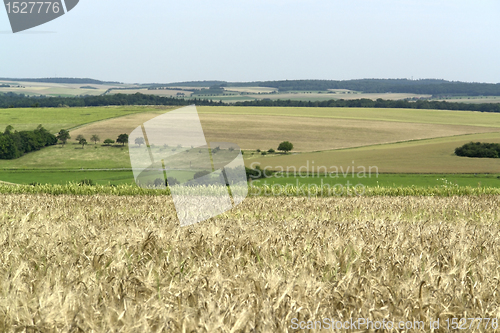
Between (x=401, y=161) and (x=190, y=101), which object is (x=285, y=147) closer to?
(x=401, y=161)

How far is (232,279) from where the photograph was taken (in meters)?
2.76

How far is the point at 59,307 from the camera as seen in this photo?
2.28 m

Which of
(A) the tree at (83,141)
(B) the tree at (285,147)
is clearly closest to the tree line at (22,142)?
(A) the tree at (83,141)

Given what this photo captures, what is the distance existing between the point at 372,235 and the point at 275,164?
85.0 ft

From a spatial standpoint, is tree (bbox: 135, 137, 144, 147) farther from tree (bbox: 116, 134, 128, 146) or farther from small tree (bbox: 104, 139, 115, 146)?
small tree (bbox: 104, 139, 115, 146)

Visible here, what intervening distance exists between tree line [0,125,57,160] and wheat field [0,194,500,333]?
6047 cm

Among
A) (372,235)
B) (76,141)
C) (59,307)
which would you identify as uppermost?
(59,307)

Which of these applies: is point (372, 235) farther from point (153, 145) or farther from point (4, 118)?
point (4, 118)

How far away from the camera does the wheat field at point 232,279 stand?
2.20m

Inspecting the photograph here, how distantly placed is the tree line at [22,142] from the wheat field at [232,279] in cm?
6047

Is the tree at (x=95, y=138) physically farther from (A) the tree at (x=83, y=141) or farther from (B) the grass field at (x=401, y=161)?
(B) the grass field at (x=401, y=161)

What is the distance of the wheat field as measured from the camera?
2.20 m

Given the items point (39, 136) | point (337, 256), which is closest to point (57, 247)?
point (337, 256)
